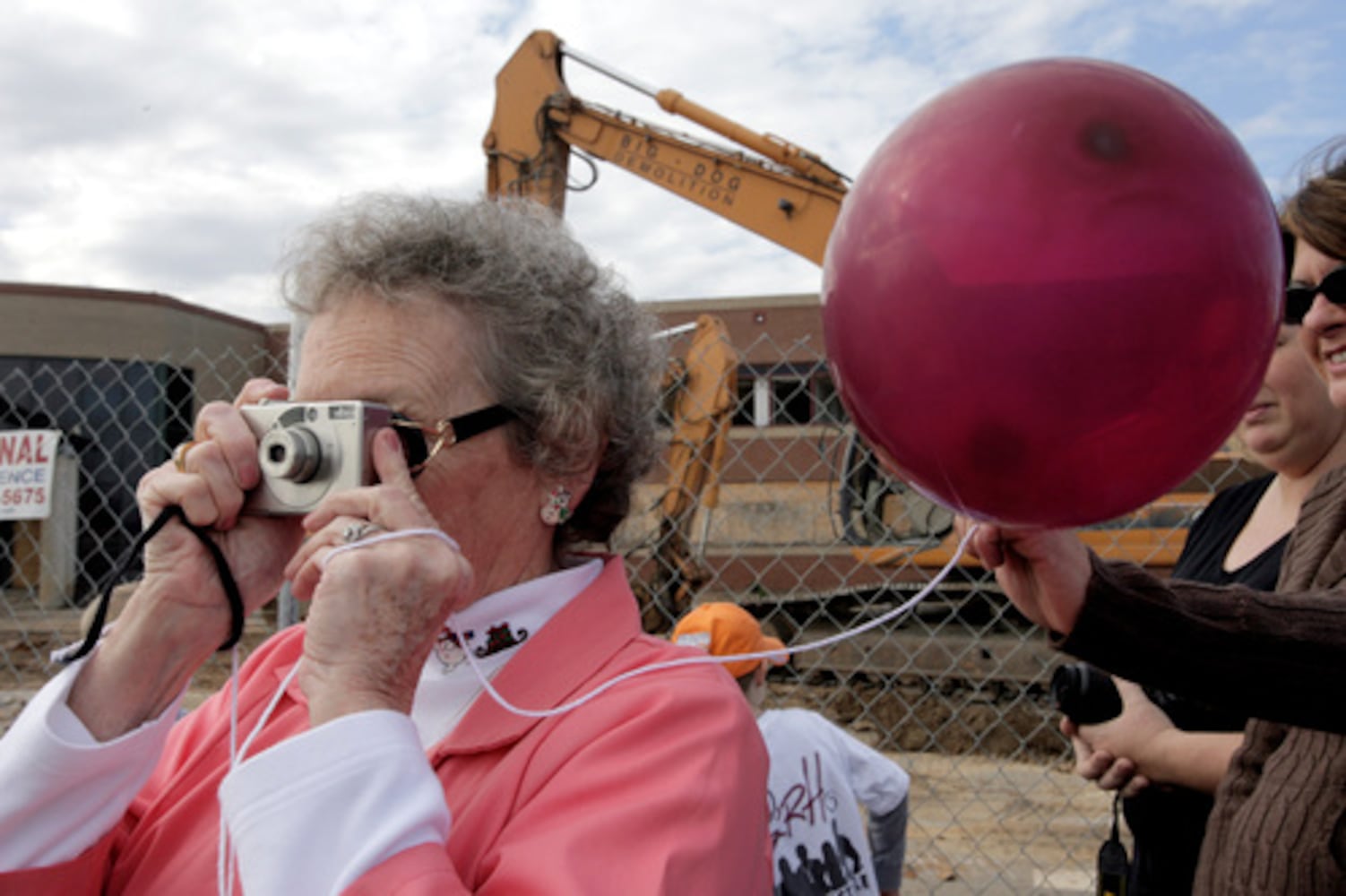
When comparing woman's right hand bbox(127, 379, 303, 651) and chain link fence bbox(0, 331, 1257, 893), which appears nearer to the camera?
woman's right hand bbox(127, 379, 303, 651)

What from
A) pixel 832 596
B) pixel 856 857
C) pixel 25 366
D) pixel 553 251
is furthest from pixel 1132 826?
pixel 25 366

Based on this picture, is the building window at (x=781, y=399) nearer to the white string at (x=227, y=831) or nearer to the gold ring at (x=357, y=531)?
the white string at (x=227, y=831)

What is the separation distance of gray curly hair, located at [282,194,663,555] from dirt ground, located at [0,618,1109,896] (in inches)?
Answer: 120

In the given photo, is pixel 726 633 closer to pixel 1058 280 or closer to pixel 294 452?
pixel 294 452

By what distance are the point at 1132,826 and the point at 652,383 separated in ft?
4.03

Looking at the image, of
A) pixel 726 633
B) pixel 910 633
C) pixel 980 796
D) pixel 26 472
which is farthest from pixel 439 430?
pixel 910 633

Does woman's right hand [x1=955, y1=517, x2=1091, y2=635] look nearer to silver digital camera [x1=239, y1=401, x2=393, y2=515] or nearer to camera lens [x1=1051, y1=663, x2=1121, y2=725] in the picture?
camera lens [x1=1051, y1=663, x2=1121, y2=725]

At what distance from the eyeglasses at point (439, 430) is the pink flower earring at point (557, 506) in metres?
0.15

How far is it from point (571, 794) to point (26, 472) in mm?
3309

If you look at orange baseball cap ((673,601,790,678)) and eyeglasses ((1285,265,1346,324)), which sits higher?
eyeglasses ((1285,265,1346,324))

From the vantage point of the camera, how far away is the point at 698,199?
938 cm

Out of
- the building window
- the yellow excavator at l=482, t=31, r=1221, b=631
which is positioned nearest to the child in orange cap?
the yellow excavator at l=482, t=31, r=1221, b=631

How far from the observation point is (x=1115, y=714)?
1893 millimetres

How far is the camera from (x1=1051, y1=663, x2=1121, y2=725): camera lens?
1.85 meters
